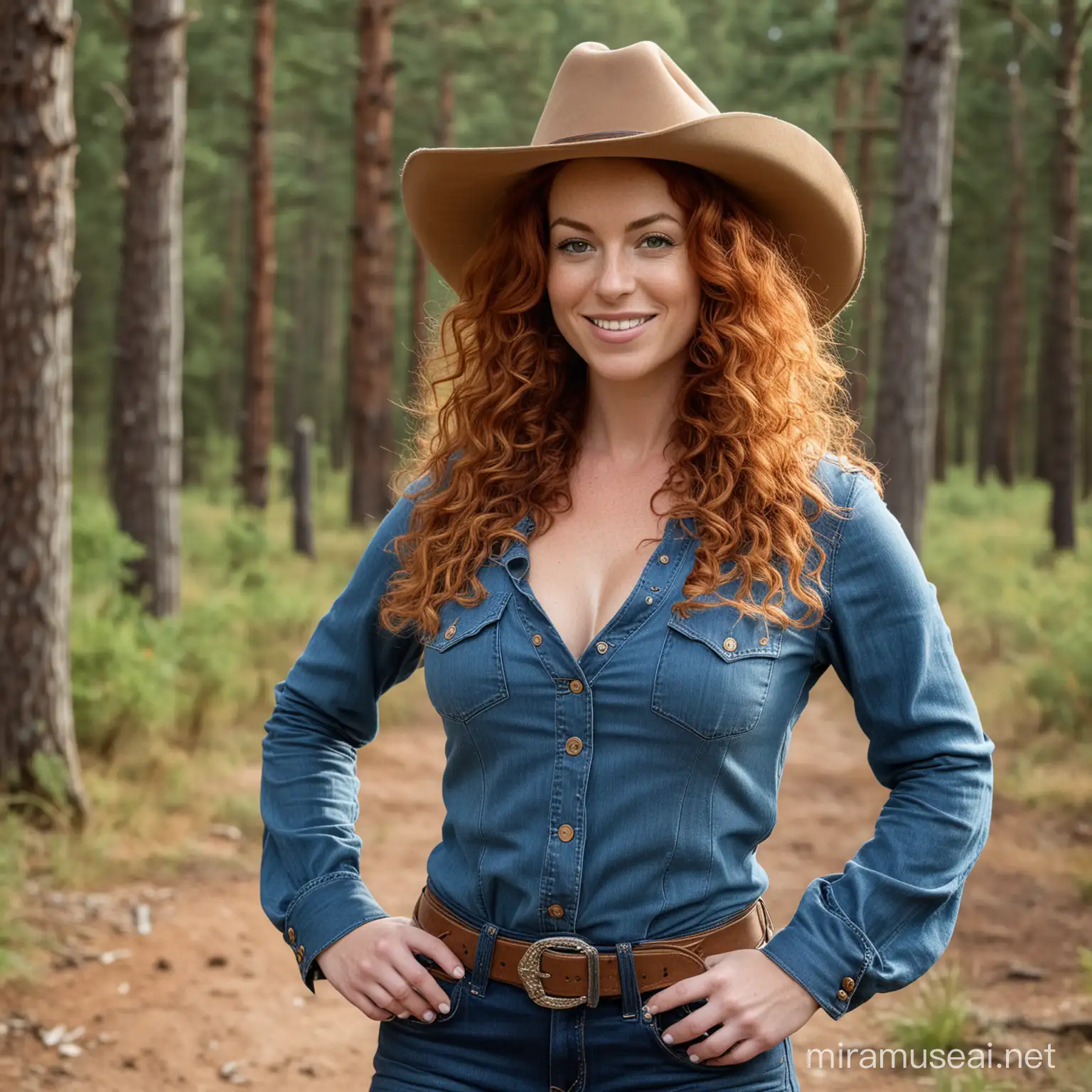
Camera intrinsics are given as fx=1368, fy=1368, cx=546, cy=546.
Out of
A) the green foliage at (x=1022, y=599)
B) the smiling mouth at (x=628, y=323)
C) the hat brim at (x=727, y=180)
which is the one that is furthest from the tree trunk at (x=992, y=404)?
the smiling mouth at (x=628, y=323)

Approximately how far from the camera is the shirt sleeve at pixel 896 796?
81.4 inches

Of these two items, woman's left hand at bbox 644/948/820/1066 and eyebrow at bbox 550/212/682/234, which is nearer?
woman's left hand at bbox 644/948/820/1066

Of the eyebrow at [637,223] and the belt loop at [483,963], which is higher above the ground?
the eyebrow at [637,223]

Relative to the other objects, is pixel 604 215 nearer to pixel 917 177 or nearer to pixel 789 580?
pixel 789 580

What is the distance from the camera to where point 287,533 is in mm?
18656

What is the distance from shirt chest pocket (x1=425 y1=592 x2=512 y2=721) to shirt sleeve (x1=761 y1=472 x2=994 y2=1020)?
1.78 feet

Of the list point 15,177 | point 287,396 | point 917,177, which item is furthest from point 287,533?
point 287,396

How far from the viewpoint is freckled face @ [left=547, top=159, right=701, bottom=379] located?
2.31 metres

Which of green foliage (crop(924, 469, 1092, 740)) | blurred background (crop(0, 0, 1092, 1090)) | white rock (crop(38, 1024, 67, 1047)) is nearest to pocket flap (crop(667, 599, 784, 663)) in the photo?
blurred background (crop(0, 0, 1092, 1090))

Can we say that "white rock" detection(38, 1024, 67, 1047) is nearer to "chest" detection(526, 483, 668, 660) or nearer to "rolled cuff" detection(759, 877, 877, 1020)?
"chest" detection(526, 483, 668, 660)

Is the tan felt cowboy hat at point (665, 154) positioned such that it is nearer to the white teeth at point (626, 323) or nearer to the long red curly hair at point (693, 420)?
the long red curly hair at point (693, 420)

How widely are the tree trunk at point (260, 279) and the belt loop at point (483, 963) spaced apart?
16751 mm

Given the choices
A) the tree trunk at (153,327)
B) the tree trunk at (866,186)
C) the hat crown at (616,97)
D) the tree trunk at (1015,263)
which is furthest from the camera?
the tree trunk at (1015,263)

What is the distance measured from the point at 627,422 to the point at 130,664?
5462 mm
